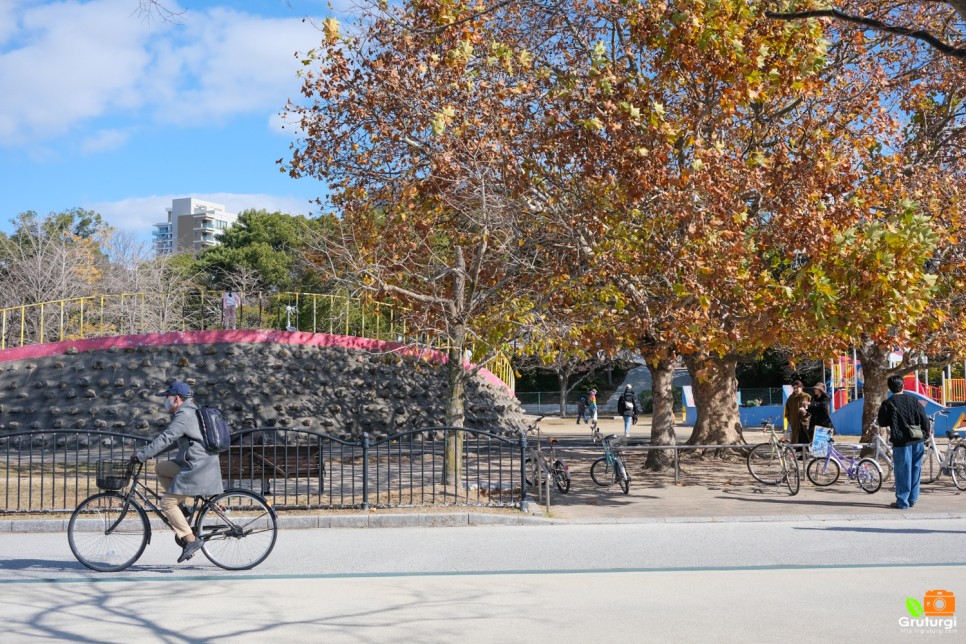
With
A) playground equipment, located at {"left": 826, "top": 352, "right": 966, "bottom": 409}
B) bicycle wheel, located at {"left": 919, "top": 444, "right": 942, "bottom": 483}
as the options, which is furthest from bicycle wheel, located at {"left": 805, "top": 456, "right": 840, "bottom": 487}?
playground equipment, located at {"left": 826, "top": 352, "right": 966, "bottom": 409}

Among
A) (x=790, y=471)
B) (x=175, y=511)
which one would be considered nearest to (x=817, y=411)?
(x=790, y=471)

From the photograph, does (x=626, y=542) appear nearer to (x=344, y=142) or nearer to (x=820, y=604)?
(x=820, y=604)

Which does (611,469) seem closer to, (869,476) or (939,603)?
(869,476)

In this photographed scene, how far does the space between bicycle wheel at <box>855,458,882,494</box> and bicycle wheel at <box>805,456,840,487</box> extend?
0.83 m

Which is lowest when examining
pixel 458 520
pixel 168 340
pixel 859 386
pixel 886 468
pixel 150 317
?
pixel 458 520

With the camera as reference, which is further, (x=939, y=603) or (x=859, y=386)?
(x=859, y=386)

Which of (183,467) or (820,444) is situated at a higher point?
(183,467)

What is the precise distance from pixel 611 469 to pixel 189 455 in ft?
27.8

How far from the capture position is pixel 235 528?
27.0 ft

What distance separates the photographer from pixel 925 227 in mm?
11305

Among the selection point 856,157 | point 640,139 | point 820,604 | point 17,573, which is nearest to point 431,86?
point 640,139

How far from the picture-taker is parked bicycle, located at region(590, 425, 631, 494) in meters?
14.3

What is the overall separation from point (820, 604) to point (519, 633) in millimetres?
2307

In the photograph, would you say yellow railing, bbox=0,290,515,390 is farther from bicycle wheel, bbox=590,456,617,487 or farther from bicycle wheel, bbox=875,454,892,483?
bicycle wheel, bbox=875,454,892,483
